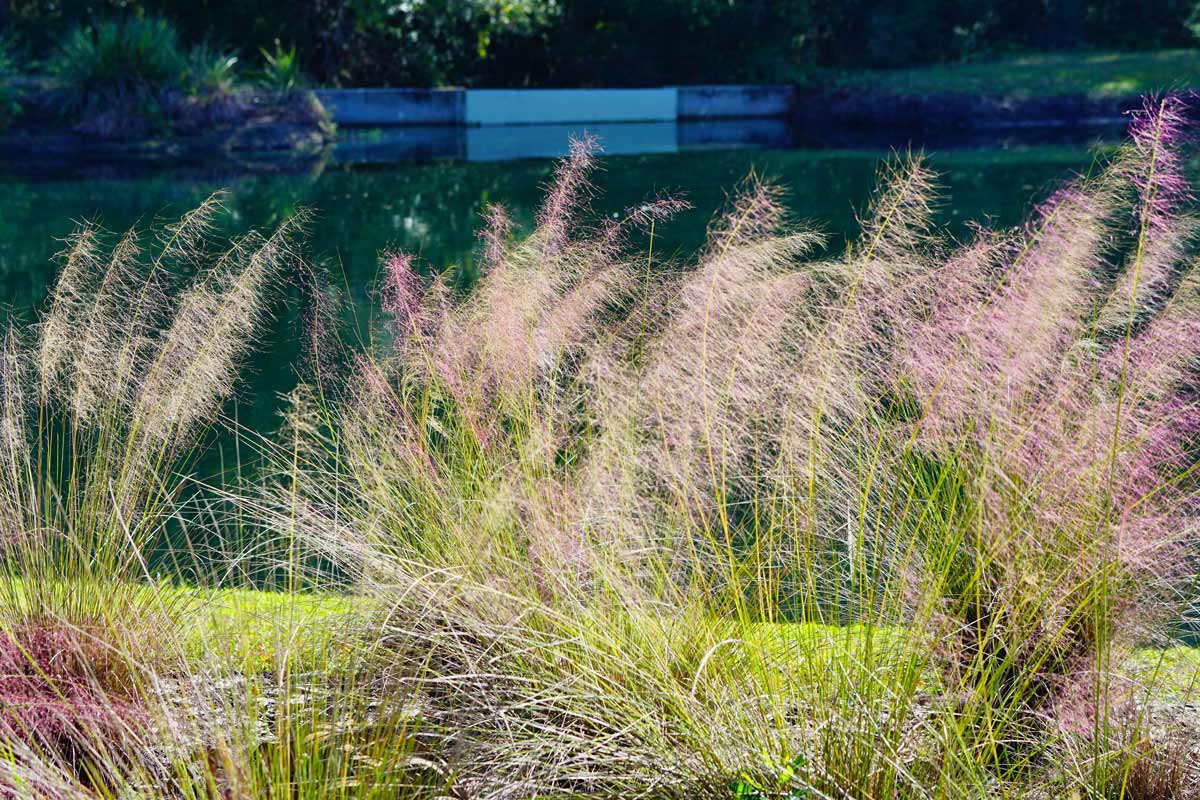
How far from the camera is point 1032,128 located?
19.5 meters

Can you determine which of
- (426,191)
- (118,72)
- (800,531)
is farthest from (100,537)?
(118,72)

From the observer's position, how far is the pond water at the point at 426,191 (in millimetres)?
9492

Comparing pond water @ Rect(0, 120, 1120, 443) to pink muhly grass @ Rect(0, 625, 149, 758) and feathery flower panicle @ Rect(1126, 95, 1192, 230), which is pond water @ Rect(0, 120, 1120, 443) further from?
feathery flower panicle @ Rect(1126, 95, 1192, 230)

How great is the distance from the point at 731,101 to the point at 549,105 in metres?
3.56

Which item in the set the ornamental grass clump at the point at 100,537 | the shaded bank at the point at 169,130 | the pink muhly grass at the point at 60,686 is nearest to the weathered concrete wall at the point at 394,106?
the shaded bank at the point at 169,130

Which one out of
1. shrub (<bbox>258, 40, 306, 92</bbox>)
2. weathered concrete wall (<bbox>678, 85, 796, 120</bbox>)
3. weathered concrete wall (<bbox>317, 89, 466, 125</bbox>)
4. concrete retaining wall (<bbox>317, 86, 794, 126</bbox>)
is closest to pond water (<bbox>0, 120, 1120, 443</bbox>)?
shrub (<bbox>258, 40, 306, 92</bbox>)

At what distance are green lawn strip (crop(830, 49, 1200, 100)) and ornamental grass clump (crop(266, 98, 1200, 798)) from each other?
18140 mm

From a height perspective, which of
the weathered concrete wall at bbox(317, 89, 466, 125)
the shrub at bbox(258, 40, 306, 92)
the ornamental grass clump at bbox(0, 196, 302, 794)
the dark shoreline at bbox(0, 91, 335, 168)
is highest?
the shrub at bbox(258, 40, 306, 92)

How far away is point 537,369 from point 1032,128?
18.5 meters

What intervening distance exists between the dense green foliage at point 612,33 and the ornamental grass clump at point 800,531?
18959 mm

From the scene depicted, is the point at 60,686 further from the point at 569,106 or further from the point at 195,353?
the point at 569,106

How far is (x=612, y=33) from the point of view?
23.9 m

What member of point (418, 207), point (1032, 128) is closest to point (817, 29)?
point (1032, 128)

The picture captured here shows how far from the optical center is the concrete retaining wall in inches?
799
